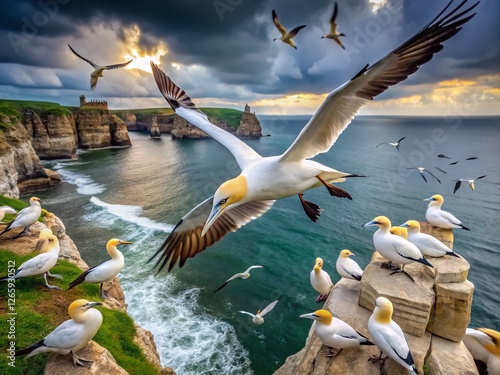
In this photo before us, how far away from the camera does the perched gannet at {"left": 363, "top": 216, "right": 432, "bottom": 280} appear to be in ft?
21.0

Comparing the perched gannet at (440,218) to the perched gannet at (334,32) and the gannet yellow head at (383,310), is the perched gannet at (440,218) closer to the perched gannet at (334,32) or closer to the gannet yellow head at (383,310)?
the gannet yellow head at (383,310)

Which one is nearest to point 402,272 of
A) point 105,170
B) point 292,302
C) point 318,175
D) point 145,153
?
point 318,175

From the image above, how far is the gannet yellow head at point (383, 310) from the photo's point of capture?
5328mm

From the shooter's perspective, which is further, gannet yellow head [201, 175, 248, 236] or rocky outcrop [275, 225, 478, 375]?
rocky outcrop [275, 225, 478, 375]

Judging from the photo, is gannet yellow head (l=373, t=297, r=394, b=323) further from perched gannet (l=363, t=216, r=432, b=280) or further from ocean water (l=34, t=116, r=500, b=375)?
ocean water (l=34, t=116, r=500, b=375)

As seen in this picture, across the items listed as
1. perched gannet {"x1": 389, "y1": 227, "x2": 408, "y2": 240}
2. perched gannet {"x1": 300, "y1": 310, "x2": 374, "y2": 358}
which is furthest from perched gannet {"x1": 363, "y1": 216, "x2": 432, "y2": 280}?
perched gannet {"x1": 300, "y1": 310, "x2": 374, "y2": 358}

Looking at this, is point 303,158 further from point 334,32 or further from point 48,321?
point 48,321

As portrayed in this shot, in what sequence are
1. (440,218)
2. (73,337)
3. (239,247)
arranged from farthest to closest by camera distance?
(239,247), (440,218), (73,337)

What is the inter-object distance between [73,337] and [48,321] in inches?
95.7

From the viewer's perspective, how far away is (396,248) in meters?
6.62

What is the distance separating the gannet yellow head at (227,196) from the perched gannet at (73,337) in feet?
10.3

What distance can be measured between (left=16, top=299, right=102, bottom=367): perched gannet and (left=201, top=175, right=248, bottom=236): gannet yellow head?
314cm

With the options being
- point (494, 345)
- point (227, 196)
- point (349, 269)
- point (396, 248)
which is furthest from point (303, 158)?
point (494, 345)

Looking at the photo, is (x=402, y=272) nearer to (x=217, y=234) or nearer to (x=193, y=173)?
(x=217, y=234)
